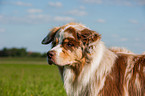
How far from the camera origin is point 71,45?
14.9ft

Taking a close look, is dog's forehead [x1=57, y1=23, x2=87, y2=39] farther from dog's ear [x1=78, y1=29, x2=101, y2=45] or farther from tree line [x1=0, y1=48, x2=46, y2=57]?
tree line [x1=0, y1=48, x2=46, y2=57]

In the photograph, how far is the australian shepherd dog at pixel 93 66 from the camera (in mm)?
4340

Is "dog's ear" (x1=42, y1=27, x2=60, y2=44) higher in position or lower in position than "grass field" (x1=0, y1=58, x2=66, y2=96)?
higher

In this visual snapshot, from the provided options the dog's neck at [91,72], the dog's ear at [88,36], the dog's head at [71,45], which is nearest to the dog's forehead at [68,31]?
the dog's head at [71,45]

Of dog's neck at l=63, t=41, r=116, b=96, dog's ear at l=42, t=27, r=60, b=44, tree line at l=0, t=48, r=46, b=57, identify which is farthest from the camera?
tree line at l=0, t=48, r=46, b=57

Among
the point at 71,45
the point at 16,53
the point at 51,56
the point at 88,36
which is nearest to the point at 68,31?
the point at 71,45

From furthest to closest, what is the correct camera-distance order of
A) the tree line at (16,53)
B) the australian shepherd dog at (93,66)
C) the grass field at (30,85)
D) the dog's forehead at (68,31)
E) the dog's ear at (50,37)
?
the tree line at (16,53) → the grass field at (30,85) → the dog's ear at (50,37) → the dog's forehead at (68,31) → the australian shepherd dog at (93,66)

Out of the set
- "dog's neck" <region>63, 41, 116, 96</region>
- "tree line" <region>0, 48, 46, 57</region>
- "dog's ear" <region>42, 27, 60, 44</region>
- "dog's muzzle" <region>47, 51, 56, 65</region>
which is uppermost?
"dog's ear" <region>42, 27, 60, 44</region>

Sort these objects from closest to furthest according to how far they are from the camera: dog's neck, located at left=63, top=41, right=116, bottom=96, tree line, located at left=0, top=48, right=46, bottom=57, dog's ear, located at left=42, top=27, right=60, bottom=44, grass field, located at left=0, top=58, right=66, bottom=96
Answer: dog's neck, located at left=63, top=41, right=116, bottom=96 → dog's ear, located at left=42, top=27, right=60, bottom=44 → grass field, located at left=0, top=58, right=66, bottom=96 → tree line, located at left=0, top=48, right=46, bottom=57

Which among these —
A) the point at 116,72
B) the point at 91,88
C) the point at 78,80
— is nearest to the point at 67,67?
the point at 78,80

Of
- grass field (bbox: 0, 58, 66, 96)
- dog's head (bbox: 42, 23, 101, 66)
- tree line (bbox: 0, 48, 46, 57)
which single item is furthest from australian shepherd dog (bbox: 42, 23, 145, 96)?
tree line (bbox: 0, 48, 46, 57)

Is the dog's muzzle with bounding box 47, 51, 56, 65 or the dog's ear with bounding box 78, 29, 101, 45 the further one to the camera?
the dog's ear with bounding box 78, 29, 101, 45

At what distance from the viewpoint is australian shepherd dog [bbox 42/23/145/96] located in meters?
4.34

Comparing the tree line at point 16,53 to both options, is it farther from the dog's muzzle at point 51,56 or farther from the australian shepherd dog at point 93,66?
the dog's muzzle at point 51,56
